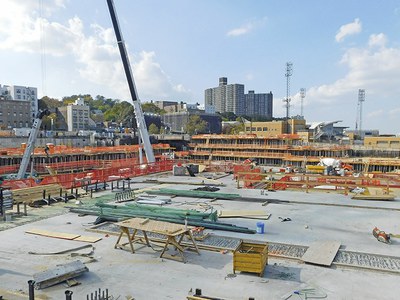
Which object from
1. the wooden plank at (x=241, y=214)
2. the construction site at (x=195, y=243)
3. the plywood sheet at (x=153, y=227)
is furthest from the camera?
the wooden plank at (x=241, y=214)

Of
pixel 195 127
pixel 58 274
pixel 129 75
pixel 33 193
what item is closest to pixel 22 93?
pixel 195 127

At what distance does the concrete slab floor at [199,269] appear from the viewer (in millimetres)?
8453

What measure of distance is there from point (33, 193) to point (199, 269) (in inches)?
475

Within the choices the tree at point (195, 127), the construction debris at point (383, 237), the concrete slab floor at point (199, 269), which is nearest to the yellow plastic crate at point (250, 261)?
the concrete slab floor at point (199, 269)

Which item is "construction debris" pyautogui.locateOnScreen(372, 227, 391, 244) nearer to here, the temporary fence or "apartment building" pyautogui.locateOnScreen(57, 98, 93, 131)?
the temporary fence

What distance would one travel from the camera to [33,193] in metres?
18.3

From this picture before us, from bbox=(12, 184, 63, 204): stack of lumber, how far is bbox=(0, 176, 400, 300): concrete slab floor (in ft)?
8.03

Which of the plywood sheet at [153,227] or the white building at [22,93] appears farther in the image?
the white building at [22,93]

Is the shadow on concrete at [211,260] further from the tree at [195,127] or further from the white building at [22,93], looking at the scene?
the white building at [22,93]

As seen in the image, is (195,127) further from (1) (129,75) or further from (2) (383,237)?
(2) (383,237)

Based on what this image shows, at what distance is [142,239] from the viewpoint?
12.1 metres

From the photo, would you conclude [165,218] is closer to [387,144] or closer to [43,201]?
[43,201]

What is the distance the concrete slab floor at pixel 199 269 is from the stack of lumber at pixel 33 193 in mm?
2448

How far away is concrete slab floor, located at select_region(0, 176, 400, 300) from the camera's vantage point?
8.45 m
